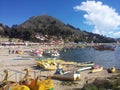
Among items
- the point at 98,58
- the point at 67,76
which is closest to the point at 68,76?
the point at 67,76

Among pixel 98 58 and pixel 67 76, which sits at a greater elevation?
pixel 98 58

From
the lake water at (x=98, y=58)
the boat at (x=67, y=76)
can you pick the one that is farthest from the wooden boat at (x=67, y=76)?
the lake water at (x=98, y=58)

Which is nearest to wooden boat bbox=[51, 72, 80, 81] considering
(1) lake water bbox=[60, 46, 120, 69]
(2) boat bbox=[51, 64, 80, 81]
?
(2) boat bbox=[51, 64, 80, 81]

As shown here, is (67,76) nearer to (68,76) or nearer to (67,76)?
(67,76)

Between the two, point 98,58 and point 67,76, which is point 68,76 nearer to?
point 67,76

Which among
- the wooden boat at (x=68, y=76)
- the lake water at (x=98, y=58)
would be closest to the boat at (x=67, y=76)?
the wooden boat at (x=68, y=76)

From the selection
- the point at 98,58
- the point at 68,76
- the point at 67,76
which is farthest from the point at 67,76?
the point at 98,58

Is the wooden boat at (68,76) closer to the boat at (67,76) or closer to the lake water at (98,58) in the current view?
the boat at (67,76)

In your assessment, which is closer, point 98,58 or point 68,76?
point 68,76

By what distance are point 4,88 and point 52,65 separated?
2283cm

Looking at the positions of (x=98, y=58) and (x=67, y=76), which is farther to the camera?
(x=98, y=58)

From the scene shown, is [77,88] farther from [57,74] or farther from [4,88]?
[4,88]

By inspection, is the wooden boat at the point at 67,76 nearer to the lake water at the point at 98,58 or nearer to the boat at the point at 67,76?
the boat at the point at 67,76

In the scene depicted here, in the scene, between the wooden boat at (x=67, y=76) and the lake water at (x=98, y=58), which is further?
the lake water at (x=98, y=58)
